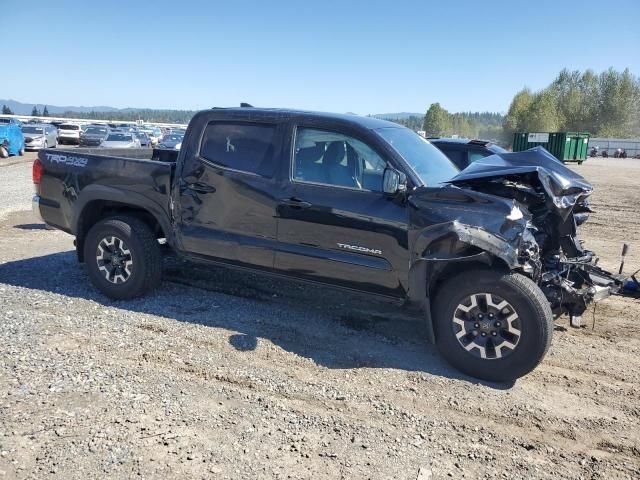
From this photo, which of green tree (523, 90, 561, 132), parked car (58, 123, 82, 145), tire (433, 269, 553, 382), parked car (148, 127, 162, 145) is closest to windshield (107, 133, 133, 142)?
parked car (148, 127, 162, 145)

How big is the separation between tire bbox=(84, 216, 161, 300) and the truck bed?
25 cm

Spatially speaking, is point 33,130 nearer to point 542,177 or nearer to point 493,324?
point 542,177

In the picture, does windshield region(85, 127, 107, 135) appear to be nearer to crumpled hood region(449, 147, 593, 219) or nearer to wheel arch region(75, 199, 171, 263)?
wheel arch region(75, 199, 171, 263)

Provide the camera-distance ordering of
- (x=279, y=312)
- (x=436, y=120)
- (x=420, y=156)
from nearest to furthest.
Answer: (x=420, y=156), (x=279, y=312), (x=436, y=120)

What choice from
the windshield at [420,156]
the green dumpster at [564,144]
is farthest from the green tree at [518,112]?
the windshield at [420,156]

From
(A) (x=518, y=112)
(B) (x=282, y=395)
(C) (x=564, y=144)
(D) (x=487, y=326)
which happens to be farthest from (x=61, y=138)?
(A) (x=518, y=112)

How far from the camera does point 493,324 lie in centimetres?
402

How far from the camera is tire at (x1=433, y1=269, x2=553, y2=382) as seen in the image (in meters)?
3.88

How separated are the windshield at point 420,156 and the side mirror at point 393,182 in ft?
0.76

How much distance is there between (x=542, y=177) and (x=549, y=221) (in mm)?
556

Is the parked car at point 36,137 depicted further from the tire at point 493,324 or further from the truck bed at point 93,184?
the tire at point 493,324

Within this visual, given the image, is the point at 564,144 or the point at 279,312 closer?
the point at 279,312

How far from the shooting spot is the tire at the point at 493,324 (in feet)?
12.7

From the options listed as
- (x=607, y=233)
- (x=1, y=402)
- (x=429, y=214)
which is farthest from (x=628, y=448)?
(x=607, y=233)
